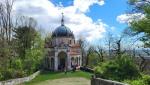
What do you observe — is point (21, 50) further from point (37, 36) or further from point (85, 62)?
point (85, 62)

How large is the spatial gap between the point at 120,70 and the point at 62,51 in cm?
5719

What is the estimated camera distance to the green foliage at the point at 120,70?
2511cm

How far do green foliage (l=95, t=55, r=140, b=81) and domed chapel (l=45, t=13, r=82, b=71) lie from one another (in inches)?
2077

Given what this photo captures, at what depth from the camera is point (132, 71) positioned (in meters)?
25.1

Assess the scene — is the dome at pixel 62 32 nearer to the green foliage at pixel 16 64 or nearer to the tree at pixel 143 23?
the green foliage at pixel 16 64

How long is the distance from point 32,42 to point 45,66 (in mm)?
16887

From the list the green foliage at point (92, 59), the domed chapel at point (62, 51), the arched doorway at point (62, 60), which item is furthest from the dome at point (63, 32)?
the green foliage at point (92, 59)

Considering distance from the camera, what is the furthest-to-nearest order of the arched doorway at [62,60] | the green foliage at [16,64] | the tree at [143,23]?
the arched doorway at [62,60], the green foliage at [16,64], the tree at [143,23]

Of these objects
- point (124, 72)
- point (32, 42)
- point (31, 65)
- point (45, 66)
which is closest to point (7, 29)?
point (31, 65)

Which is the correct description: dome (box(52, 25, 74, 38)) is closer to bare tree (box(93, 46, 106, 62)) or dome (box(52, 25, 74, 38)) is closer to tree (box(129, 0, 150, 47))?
bare tree (box(93, 46, 106, 62))

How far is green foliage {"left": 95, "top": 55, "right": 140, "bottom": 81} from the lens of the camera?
→ 25.1 meters

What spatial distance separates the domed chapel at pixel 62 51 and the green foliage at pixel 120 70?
52.8m

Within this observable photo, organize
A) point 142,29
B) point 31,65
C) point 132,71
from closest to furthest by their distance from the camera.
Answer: point 142,29, point 132,71, point 31,65

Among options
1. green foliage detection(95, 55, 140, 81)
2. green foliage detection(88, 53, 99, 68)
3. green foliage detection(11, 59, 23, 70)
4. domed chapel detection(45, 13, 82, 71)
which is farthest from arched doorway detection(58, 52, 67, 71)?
green foliage detection(95, 55, 140, 81)
